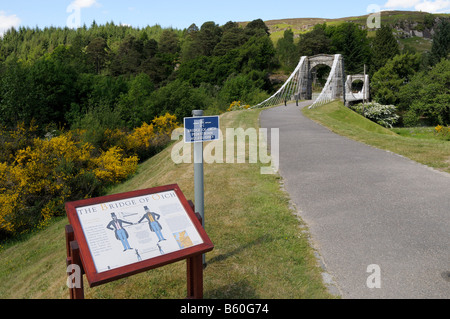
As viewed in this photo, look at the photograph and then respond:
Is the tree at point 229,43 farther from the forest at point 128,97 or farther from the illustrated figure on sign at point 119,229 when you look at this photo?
the illustrated figure on sign at point 119,229

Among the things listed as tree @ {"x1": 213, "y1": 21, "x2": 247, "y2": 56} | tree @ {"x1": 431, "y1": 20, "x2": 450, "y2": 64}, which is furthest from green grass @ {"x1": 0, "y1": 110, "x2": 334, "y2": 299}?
tree @ {"x1": 431, "y1": 20, "x2": 450, "y2": 64}

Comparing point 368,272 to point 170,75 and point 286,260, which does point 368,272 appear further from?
point 170,75

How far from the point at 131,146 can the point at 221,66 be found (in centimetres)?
4063

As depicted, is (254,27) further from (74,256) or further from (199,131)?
(74,256)

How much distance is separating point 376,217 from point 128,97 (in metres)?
39.1

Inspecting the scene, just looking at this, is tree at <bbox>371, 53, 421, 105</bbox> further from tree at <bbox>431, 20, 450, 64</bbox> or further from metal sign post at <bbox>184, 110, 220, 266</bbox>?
metal sign post at <bbox>184, 110, 220, 266</bbox>

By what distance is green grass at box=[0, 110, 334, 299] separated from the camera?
437 centimetres

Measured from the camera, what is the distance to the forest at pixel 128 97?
16.5m

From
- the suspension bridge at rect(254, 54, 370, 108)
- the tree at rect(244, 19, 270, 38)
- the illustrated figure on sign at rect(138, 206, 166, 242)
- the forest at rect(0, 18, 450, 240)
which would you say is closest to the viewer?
the illustrated figure on sign at rect(138, 206, 166, 242)

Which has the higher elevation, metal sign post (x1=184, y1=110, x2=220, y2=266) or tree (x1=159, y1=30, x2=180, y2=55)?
tree (x1=159, y1=30, x2=180, y2=55)

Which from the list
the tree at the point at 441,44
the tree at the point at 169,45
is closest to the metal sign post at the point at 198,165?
the tree at the point at 441,44

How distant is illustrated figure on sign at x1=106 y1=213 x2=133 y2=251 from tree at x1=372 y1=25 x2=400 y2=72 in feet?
237

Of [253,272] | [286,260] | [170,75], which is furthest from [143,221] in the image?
[170,75]

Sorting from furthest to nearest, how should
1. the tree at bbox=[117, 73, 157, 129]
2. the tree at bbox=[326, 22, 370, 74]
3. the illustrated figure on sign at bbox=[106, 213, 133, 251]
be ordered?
the tree at bbox=[326, 22, 370, 74] → the tree at bbox=[117, 73, 157, 129] → the illustrated figure on sign at bbox=[106, 213, 133, 251]
